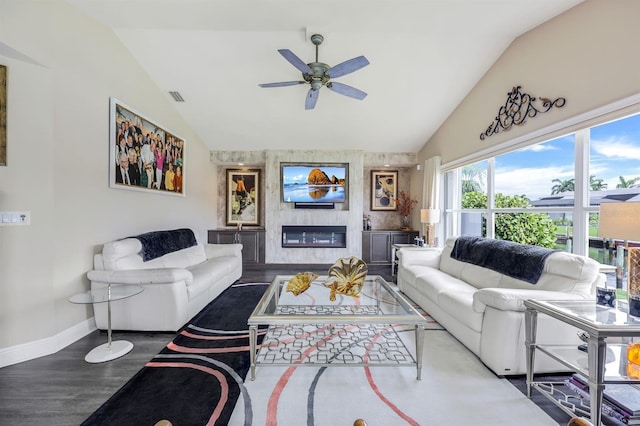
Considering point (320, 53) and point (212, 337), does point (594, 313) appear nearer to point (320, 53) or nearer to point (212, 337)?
point (212, 337)

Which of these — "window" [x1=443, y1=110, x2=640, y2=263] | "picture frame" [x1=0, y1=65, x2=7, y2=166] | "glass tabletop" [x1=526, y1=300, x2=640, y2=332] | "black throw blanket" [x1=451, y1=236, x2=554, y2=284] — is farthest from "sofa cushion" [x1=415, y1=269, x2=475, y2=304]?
"picture frame" [x1=0, y1=65, x2=7, y2=166]

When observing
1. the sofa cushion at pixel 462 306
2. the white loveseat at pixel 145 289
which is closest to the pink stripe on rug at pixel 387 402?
the sofa cushion at pixel 462 306

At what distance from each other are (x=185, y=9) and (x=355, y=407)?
12.7 ft

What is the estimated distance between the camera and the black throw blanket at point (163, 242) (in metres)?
3.20

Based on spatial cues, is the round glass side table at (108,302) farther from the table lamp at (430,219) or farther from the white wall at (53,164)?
the table lamp at (430,219)

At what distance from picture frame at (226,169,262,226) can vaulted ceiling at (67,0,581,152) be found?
1.25 metres

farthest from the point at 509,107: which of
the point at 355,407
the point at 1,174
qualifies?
the point at 1,174

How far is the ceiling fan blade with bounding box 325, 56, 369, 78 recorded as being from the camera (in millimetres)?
2666

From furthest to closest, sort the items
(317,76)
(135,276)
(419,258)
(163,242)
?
(419,258), (163,242), (317,76), (135,276)

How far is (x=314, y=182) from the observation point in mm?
5797

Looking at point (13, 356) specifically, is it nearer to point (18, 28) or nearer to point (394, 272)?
point (18, 28)

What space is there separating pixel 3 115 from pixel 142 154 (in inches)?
53.9

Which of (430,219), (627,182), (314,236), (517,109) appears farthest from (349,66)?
(314,236)

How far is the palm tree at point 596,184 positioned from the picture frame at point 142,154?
4963mm
